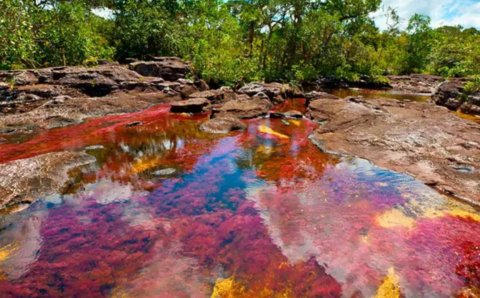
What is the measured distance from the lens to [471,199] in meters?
6.96

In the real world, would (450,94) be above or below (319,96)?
above

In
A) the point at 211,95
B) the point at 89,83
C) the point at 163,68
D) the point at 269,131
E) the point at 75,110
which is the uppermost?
the point at 163,68

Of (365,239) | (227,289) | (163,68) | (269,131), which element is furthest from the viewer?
(163,68)

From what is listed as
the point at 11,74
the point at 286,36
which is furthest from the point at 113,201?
the point at 286,36

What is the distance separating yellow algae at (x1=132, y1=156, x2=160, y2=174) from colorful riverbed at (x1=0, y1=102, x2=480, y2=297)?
0.07 metres

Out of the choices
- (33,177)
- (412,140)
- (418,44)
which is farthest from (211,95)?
(418,44)

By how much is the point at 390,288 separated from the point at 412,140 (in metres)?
7.26

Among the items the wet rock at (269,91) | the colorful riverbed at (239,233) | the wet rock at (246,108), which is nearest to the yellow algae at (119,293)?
the colorful riverbed at (239,233)

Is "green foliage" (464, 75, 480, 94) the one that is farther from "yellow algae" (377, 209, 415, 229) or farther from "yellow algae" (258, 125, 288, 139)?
"yellow algae" (377, 209, 415, 229)

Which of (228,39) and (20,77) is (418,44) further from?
(20,77)

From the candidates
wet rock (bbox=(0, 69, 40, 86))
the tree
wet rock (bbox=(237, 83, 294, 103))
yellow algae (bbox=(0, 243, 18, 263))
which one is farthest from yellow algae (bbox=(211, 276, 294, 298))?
the tree

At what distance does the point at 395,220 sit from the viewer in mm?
6281

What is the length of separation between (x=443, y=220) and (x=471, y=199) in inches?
51.9

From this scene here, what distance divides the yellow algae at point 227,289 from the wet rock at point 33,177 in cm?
489
